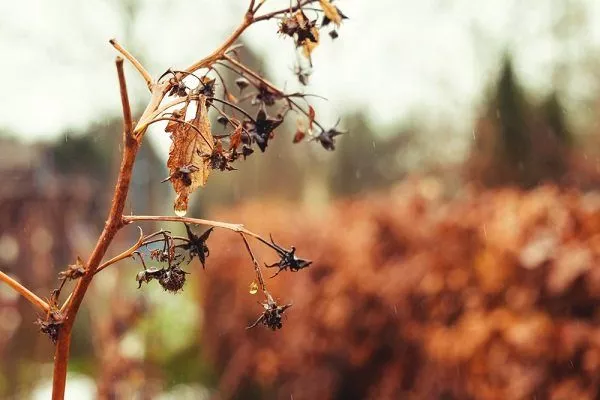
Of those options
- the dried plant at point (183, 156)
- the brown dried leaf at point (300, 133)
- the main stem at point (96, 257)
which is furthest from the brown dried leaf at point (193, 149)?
the brown dried leaf at point (300, 133)

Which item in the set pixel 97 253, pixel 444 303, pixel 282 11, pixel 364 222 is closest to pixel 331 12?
pixel 282 11

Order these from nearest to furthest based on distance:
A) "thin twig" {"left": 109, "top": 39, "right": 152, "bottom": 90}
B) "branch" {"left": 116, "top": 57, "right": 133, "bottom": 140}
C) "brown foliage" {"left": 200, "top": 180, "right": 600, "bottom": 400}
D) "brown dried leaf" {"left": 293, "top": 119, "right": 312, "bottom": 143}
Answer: "branch" {"left": 116, "top": 57, "right": 133, "bottom": 140}, "thin twig" {"left": 109, "top": 39, "right": 152, "bottom": 90}, "brown dried leaf" {"left": 293, "top": 119, "right": 312, "bottom": 143}, "brown foliage" {"left": 200, "top": 180, "right": 600, "bottom": 400}

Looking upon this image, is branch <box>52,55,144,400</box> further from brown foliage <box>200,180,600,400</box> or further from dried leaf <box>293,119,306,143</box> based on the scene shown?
brown foliage <box>200,180,600,400</box>

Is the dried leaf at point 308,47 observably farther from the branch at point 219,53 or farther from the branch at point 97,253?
the branch at point 97,253

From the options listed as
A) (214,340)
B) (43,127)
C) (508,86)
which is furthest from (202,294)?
(43,127)

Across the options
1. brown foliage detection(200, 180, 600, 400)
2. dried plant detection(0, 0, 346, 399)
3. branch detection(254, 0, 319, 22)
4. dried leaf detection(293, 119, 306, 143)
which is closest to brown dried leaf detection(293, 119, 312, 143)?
dried leaf detection(293, 119, 306, 143)

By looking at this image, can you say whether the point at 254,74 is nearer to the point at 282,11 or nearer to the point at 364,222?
the point at 282,11
